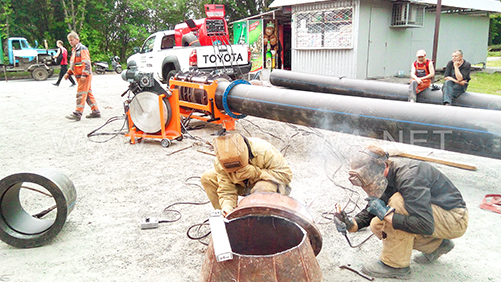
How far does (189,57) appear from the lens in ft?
34.1

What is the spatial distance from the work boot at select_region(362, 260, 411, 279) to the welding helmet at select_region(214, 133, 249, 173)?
4.22 ft

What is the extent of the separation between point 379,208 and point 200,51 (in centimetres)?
834

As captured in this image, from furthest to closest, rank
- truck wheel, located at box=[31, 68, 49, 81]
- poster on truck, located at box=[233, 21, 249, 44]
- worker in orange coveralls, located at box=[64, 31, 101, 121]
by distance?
truck wheel, located at box=[31, 68, 49, 81] < poster on truck, located at box=[233, 21, 249, 44] < worker in orange coveralls, located at box=[64, 31, 101, 121]

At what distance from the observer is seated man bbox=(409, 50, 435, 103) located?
255 inches

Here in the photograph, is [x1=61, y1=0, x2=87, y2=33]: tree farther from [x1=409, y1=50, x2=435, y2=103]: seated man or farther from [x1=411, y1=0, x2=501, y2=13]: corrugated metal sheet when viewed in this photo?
[x1=409, y1=50, x2=435, y2=103]: seated man

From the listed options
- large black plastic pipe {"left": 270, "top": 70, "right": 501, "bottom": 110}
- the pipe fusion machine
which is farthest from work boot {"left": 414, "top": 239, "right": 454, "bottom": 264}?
the pipe fusion machine

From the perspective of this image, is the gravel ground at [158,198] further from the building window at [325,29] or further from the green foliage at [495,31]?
the green foliage at [495,31]

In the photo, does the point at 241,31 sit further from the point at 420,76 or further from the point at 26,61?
the point at 420,76

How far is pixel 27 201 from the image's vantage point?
14.9ft

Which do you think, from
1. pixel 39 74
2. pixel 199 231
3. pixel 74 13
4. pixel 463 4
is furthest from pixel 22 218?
pixel 74 13

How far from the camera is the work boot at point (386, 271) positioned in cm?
290

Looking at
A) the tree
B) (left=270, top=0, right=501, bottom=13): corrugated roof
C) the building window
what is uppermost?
the tree

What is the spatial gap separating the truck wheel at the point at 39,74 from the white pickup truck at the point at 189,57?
8398 mm

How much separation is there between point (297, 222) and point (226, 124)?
4653 millimetres
